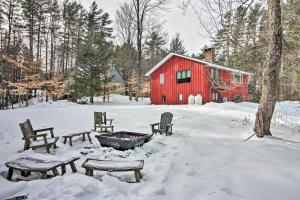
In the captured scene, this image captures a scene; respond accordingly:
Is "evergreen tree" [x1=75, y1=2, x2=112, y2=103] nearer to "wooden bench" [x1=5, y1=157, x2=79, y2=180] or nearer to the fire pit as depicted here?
the fire pit

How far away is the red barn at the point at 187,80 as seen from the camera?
67.9 ft

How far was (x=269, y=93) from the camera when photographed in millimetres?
7324

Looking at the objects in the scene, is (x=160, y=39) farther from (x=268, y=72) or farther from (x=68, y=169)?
(x=68, y=169)

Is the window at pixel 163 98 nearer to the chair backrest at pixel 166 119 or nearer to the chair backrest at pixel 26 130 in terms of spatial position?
the chair backrest at pixel 166 119

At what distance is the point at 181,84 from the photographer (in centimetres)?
2250

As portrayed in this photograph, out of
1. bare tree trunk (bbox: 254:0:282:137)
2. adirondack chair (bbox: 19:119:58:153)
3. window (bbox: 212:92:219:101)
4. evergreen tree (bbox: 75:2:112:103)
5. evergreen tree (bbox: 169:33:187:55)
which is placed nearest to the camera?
adirondack chair (bbox: 19:119:58:153)

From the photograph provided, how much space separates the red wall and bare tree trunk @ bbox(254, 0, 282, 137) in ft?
39.5

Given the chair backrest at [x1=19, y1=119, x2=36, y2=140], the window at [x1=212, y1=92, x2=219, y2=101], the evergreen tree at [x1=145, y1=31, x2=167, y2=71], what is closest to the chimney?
the window at [x1=212, y1=92, x2=219, y2=101]

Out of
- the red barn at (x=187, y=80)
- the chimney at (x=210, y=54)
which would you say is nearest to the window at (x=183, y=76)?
the red barn at (x=187, y=80)

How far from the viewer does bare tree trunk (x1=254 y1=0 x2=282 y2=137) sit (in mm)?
7215

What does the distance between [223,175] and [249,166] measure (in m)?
0.85

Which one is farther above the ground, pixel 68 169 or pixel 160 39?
pixel 160 39

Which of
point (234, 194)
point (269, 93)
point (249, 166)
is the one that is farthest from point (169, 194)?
point (269, 93)

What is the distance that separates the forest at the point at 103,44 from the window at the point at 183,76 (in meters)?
4.29
